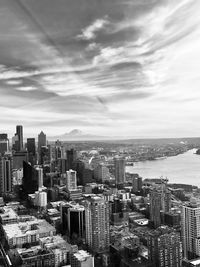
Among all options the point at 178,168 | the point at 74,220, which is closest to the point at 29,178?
the point at 74,220

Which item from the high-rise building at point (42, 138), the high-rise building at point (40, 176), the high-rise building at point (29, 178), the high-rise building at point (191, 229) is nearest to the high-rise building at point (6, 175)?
the high-rise building at point (29, 178)

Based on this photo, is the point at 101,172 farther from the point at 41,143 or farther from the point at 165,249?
the point at 165,249

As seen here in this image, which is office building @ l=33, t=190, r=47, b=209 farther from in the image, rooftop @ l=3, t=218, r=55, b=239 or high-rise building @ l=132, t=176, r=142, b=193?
high-rise building @ l=132, t=176, r=142, b=193

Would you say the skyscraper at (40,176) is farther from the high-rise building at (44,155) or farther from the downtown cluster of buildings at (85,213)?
the high-rise building at (44,155)

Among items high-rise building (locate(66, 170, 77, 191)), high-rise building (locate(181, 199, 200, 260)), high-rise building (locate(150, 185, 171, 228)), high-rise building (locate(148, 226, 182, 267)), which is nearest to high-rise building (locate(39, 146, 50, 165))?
high-rise building (locate(66, 170, 77, 191))

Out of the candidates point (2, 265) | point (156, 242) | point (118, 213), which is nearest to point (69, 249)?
point (2, 265)
